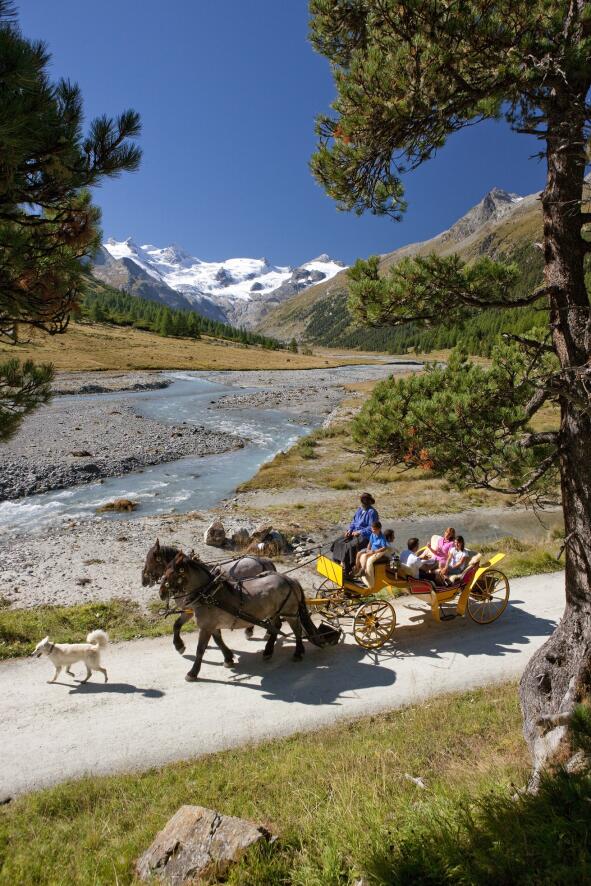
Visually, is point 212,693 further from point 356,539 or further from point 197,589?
point 356,539

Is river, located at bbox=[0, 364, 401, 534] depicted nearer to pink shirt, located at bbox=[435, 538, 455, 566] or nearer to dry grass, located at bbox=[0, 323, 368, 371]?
pink shirt, located at bbox=[435, 538, 455, 566]

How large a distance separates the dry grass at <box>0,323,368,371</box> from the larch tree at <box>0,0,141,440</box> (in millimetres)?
73281

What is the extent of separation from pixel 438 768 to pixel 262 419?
49.1 meters

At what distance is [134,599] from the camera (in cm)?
1441

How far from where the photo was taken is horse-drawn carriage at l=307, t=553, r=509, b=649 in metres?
10.9

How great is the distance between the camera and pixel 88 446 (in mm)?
35719

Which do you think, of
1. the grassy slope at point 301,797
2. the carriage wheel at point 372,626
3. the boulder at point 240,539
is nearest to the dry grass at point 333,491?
the boulder at point 240,539

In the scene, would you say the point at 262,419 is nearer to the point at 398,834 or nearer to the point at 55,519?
the point at 55,519

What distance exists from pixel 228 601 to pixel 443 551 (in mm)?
5754

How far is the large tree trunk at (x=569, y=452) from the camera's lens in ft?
18.9

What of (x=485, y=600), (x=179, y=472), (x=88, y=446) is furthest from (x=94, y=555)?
(x=88, y=446)

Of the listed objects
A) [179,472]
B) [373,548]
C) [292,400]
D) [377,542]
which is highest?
[292,400]

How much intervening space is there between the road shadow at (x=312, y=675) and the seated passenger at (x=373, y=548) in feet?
5.83

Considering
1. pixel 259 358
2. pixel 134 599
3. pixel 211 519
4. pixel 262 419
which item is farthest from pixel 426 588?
pixel 259 358
